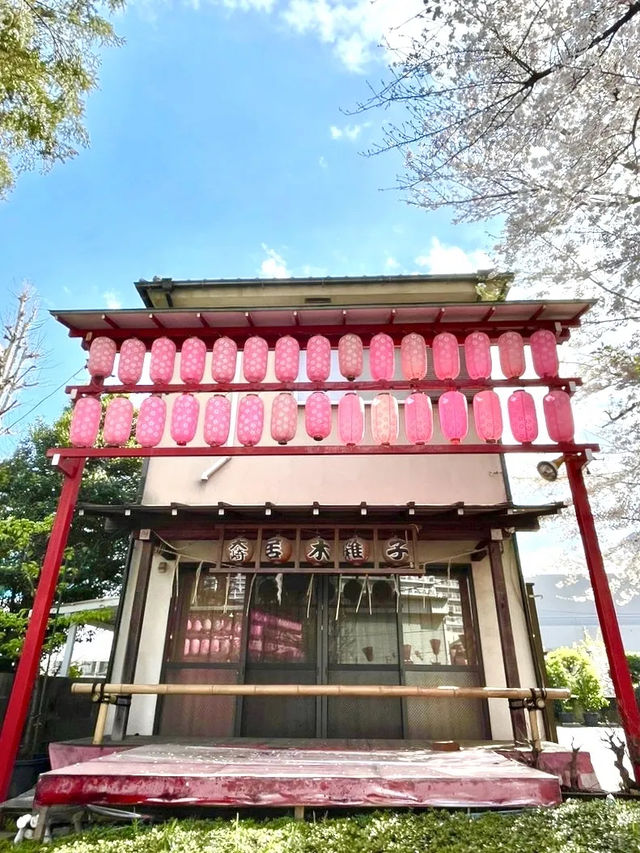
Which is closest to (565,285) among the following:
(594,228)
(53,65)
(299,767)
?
(594,228)

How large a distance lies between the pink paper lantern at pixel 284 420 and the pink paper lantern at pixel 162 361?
5.71 feet

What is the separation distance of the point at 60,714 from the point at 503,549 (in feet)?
24.3

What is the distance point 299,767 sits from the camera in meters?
4.32

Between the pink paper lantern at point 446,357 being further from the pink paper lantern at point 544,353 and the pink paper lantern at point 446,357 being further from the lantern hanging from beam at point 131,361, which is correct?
the lantern hanging from beam at point 131,361

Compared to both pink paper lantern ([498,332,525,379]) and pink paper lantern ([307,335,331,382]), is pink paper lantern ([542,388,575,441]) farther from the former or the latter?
pink paper lantern ([307,335,331,382])

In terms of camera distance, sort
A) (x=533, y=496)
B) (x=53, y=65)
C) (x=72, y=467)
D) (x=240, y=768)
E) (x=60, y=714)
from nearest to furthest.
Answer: (x=240, y=768) < (x=72, y=467) < (x=60, y=714) < (x=53, y=65) < (x=533, y=496)

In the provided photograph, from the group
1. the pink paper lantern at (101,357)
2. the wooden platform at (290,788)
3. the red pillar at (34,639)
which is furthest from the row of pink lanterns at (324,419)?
the wooden platform at (290,788)

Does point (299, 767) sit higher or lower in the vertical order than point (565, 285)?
lower

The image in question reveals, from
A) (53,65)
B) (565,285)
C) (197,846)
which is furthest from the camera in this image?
(53,65)

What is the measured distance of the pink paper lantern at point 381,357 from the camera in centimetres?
727

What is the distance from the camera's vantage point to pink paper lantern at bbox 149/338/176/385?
24.1 feet

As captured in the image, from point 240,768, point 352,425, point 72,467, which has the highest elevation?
point 352,425

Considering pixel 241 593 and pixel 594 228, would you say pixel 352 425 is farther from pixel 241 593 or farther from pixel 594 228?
pixel 594 228

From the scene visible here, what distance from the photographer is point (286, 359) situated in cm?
736
